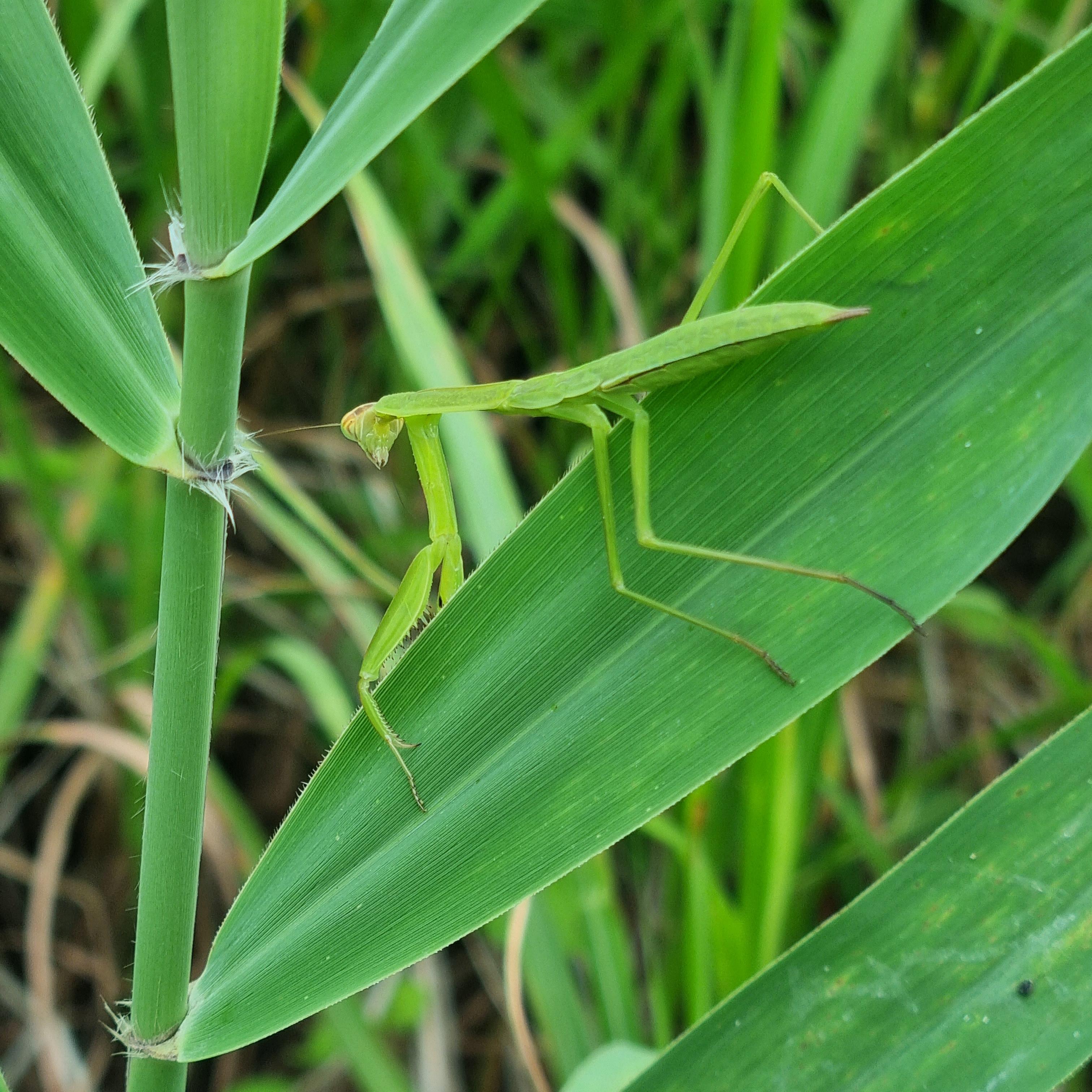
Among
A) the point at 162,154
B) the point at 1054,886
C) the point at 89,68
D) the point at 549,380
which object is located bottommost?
the point at 1054,886

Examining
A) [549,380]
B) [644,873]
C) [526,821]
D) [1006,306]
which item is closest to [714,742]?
[526,821]

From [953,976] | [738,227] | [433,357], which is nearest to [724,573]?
[953,976]

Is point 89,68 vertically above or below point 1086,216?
above

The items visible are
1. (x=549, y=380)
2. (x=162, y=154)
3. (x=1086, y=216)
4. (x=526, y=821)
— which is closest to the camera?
(x=1086, y=216)

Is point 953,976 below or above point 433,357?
below

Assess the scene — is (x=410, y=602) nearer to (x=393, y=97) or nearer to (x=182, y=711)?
(x=182, y=711)

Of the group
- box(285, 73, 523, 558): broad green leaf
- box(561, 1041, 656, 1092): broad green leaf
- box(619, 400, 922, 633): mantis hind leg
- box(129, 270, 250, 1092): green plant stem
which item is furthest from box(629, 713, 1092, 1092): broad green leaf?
box(285, 73, 523, 558): broad green leaf

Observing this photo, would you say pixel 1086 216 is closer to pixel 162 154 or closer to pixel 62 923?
pixel 162 154
